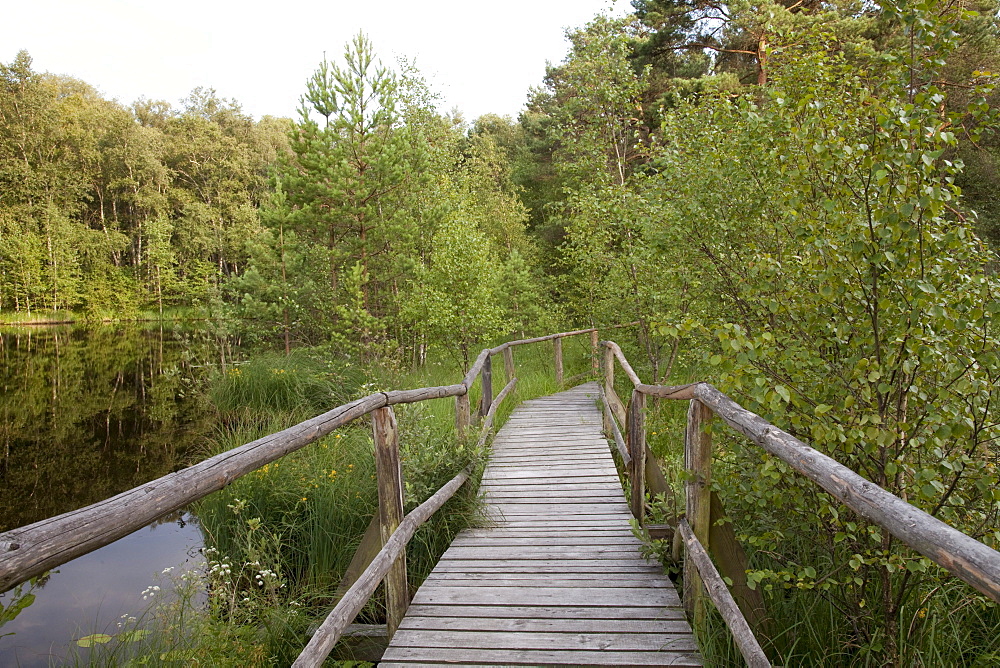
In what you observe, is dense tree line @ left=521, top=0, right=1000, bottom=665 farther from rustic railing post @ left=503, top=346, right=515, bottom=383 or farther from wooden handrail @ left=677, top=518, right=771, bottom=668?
rustic railing post @ left=503, top=346, right=515, bottom=383

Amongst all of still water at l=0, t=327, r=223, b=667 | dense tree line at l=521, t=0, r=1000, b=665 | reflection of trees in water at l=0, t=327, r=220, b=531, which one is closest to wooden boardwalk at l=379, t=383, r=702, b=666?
A: dense tree line at l=521, t=0, r=1000, b=665

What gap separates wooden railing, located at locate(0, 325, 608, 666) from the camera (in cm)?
123

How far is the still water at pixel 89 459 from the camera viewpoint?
220 inches

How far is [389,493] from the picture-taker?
321 cm

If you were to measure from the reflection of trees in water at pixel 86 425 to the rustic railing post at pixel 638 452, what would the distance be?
7477mm

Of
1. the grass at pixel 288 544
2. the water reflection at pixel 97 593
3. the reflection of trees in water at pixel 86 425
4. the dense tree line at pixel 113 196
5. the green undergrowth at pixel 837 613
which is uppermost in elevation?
the dense tree line at pixel 113 196


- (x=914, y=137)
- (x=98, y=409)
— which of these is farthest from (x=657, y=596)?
(x=98, y=409)

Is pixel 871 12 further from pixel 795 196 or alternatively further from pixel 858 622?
pixel 858 622

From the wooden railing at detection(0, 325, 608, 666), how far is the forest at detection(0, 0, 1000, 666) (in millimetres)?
1658

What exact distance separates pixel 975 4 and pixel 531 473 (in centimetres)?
1580

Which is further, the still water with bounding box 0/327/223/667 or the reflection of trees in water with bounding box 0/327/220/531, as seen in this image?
the reflection of trees in water with bounding box 0/327/220/531

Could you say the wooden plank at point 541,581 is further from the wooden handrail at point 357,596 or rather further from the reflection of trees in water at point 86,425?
the reflection of trees in water at point 86,425

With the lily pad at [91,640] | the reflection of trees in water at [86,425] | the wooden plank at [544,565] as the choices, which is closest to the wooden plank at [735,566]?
the wooden plank at [544,565]

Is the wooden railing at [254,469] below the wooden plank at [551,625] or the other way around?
the other way around
